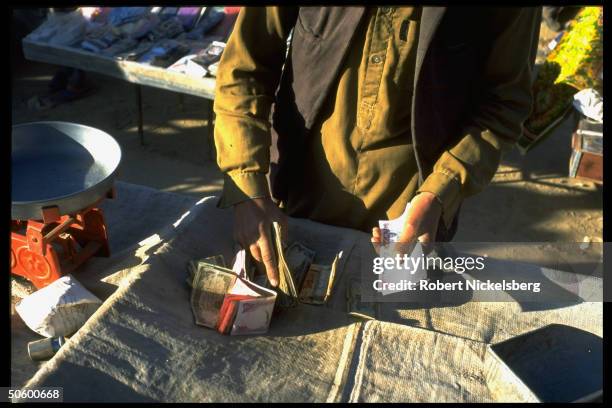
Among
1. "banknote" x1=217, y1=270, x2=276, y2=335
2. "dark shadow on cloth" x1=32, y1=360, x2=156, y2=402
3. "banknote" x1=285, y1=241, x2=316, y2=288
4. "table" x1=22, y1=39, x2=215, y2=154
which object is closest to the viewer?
"dark shadow on cloth" x1=32, y1=360, x2=156, y2=402

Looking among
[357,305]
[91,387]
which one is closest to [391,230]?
[357,305]

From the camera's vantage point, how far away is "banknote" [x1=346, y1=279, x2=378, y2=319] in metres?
1.60

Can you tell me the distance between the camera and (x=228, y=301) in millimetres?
1477

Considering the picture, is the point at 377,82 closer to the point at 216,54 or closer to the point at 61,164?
the point at 61,164

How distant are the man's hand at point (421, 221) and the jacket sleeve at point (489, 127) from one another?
0.03m

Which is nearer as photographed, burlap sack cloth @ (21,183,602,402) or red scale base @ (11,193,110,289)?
burlap sack cloth @ (21,183,602,402)

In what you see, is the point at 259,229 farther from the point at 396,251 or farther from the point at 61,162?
the point at 61,162

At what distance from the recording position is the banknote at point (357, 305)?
1601 millimetres

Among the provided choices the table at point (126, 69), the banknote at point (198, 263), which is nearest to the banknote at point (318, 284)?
the banknote at point (198, 263)

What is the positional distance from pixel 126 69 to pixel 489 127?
3.21m

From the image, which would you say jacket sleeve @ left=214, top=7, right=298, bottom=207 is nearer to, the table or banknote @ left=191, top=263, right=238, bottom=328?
banknote @ left=191, top=263, right=238, bottom=328

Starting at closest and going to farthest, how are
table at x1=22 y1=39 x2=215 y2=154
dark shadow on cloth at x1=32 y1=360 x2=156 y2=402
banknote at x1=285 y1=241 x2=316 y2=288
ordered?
1. dark shadow on cloth at x1=32 y1=360 x2=156 y2=402
2. banknote at x1=285 y1=241 x2=316 y2=288
3. table at x1=22 y1=39 x2=215 y2=154

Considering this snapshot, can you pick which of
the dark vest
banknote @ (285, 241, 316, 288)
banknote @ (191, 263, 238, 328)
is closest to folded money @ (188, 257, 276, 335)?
banknote @ (191, 263, 238, 328)

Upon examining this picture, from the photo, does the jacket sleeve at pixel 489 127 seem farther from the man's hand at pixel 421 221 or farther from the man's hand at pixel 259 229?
the man's hand at pixel 259 229
